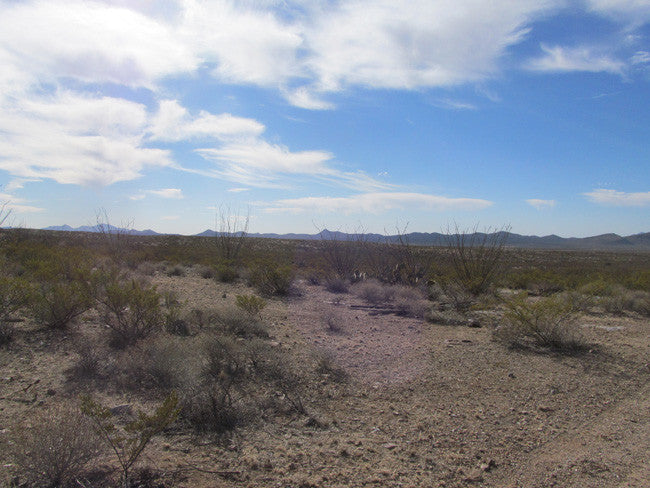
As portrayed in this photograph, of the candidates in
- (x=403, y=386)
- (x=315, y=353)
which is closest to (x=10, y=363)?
(x=315, y=353)

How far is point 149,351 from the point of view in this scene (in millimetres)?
6070

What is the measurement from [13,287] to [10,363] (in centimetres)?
198

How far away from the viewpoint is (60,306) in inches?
296

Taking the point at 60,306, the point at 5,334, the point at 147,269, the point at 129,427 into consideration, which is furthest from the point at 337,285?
the point at 129,427

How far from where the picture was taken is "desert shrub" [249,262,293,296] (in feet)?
49.1

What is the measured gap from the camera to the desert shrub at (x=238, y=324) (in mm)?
8164

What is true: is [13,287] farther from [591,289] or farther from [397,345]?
[591,289]

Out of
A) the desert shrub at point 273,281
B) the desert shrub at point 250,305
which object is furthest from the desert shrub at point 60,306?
the desert shrub at point 273,281

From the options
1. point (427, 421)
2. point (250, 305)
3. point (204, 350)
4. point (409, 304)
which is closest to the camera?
point (427, 421)

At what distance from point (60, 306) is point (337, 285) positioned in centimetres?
1033

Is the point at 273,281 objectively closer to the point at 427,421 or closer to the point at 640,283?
the point at 427,421

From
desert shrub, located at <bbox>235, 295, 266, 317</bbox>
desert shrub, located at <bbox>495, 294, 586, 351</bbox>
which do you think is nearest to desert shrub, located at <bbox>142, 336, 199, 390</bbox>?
desert shrub, located at <bbox>235, 295, 266, 317</bbox>

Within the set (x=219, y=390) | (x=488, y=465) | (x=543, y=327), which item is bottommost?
(x=488, y=465)

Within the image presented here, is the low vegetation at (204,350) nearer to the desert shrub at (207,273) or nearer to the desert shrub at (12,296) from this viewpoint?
the desert shrub at (12,296)
